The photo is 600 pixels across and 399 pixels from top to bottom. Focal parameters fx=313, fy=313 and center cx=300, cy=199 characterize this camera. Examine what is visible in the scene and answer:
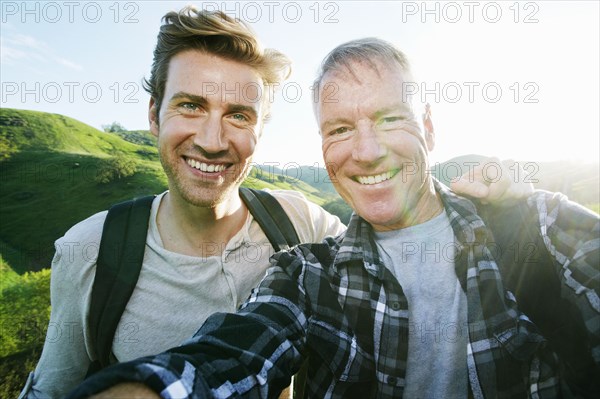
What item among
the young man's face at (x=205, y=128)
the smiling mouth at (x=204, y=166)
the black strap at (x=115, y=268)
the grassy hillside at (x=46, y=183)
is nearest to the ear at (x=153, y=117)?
the young man's face at (x=205, y=128)

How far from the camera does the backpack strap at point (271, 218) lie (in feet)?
11.2

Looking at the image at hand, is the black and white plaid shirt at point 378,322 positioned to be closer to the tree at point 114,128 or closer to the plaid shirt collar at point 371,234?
the plaid shirt collar at point 371,234

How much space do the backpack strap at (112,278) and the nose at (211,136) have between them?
1.04m

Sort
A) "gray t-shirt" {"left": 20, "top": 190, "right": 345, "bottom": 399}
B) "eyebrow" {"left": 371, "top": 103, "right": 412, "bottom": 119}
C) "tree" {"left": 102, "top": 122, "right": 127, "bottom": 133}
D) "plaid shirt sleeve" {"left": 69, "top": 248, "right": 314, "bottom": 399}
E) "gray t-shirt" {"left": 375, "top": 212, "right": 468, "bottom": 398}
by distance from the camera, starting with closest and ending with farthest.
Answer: "plaid shirt sleeve" {"left": 69, "top": 248, "right": 314, "bottom": 399} < "gray t-shirt" {"left": 375, "top": 212, "right": 468, "bottom": 398} < "eyebrow" {"left": 371, "top": 103, "right": 412, "bottom": 119} < "gray t-shirt" {"left": 20, "top": 190, "right": 345, "bottom": 399} < "tree" {"left": 102, "top": 122, "right": 127, "bottom": 133}

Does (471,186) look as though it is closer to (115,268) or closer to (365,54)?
(365,54)

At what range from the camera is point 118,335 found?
2.93 metres

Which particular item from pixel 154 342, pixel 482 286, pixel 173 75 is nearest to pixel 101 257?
pixel 154 342

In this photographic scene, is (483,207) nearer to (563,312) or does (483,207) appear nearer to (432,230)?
(432,230)

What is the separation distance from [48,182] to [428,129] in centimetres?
9593

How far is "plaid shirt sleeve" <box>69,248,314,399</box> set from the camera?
3.85ft

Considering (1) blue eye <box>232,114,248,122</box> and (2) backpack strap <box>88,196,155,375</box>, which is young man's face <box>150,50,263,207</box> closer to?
(1) blue eye <box>232,114,248,122</box>

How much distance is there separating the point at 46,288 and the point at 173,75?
55.3 ft

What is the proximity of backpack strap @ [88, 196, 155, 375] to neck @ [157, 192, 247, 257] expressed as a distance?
0.32 metres

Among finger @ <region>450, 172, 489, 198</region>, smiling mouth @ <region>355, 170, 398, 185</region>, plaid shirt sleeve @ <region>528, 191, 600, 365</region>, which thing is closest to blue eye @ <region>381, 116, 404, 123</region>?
smiling mouth @ <region>355, 170, 398, 185</region>
